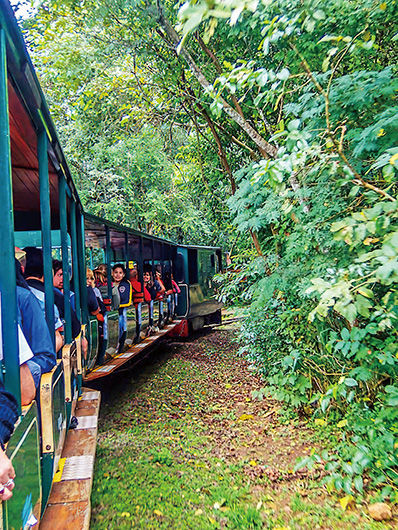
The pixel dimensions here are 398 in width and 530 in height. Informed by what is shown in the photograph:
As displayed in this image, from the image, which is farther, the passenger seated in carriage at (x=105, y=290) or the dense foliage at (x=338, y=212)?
the passenger seated in carriage at (x=105, y=290)

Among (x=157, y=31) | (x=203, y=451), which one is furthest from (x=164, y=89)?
(x=203, y=451)

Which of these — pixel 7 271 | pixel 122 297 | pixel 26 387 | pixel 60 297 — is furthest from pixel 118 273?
pixel 7 271

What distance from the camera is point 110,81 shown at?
7.83m

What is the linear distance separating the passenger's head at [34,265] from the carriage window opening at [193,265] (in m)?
8.90

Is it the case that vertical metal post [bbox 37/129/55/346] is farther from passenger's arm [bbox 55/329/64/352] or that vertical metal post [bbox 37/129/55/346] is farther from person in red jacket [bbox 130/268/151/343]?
person in red jacket [bbox 130/268/151/343]

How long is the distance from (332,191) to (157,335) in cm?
587

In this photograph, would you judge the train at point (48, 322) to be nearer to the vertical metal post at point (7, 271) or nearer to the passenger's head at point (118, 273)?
the vertical metal post at point (7, 271)

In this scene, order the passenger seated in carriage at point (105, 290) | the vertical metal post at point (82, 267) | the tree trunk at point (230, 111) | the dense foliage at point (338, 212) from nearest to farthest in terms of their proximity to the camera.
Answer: the dense foliage at point (338, 212)
the tree trunk at point (230, 111)
the vertical metal post at point (82, 267)
the passenger seated in carriage at point (105, 290)

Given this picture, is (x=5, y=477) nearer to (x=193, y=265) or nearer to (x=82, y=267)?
(x=82, y=267)

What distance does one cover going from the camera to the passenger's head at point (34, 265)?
3.10 metres

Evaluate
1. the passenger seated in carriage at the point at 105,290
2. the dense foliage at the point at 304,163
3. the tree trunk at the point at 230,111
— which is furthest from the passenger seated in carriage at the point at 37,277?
the passenger seated in carriage at the point at 105,290

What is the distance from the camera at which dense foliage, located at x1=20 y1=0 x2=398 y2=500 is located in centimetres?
280

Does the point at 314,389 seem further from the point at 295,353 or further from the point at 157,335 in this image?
the point at 157,335

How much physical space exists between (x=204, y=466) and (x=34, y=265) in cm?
248
